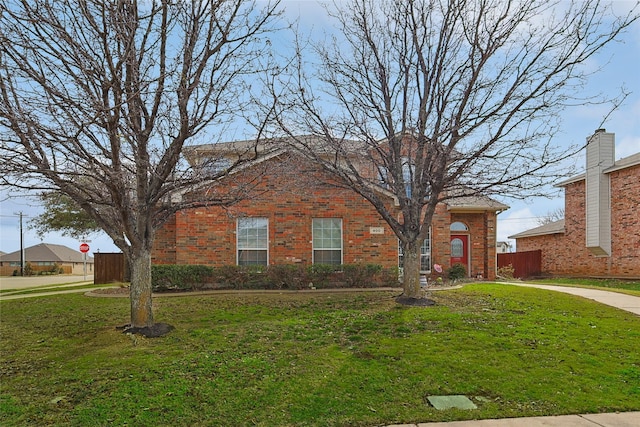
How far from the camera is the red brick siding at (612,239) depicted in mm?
18281

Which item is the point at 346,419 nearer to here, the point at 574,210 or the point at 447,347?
the point at 447,347

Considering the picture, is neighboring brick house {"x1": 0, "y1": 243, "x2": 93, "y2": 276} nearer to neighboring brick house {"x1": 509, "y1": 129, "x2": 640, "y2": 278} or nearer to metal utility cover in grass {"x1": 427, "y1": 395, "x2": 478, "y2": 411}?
neighboring brick house {"x1": 509, "y1": 129, "x2": 640, "y2": 278}

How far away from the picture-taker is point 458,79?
33.8 ft

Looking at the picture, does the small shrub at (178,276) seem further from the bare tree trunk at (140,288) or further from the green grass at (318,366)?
the bare tree trunk at (140,288)

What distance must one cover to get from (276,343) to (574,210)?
69.8 ft

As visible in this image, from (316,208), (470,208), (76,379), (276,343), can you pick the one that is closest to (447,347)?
(276,343)

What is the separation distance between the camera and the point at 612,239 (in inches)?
774

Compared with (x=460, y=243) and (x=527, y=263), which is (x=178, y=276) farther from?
(x=527, y=263)

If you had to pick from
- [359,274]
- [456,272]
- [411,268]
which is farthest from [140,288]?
[456,272]

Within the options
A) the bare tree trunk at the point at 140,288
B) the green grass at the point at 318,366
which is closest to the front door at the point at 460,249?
the green grass at the point at 318,366

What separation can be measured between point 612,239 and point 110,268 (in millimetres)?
22293

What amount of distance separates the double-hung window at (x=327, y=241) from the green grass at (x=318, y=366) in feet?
16.0

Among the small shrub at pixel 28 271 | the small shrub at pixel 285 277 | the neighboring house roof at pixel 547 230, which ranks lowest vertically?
the small shrub at pixel 28 271

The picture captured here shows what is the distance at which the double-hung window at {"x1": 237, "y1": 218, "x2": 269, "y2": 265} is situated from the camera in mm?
14844
